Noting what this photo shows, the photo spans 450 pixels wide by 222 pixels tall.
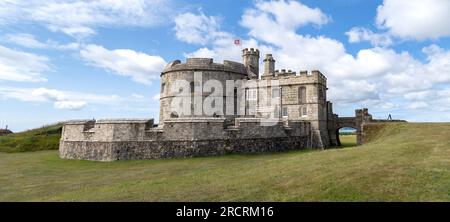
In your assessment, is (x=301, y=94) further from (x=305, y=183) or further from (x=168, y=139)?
(x=305, y=183)

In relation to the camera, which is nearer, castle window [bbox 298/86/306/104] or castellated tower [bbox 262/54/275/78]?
castle window [bbox 298/86/306/104]

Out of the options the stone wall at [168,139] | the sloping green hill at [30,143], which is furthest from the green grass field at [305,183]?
the sloping green hill at [30,143]

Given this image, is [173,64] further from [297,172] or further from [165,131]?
[297,172]

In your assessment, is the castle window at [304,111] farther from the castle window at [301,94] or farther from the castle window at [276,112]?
the castle window at [276,112]

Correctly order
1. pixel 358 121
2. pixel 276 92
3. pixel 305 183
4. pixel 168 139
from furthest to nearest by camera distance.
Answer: pixel 276 92, pixel 358 121, pixel 168 139, pixel 305 183

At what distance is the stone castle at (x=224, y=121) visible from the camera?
Result: 21.1 meters

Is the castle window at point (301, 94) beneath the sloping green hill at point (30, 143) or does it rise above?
above

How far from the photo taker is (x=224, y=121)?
22062 mm

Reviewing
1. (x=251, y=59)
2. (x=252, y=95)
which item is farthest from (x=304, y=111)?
(x=251, y=59)

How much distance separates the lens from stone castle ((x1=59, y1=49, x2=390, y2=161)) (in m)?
21.1

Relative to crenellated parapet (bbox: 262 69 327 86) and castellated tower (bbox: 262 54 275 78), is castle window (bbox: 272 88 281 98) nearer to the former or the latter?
crenellated parapet (bbox: 262 69 327 86)

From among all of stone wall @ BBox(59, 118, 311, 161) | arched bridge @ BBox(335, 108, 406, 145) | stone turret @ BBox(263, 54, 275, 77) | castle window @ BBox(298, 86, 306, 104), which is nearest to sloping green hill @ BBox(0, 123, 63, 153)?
stone wall @ BBox(59, 118, 311, 161)
